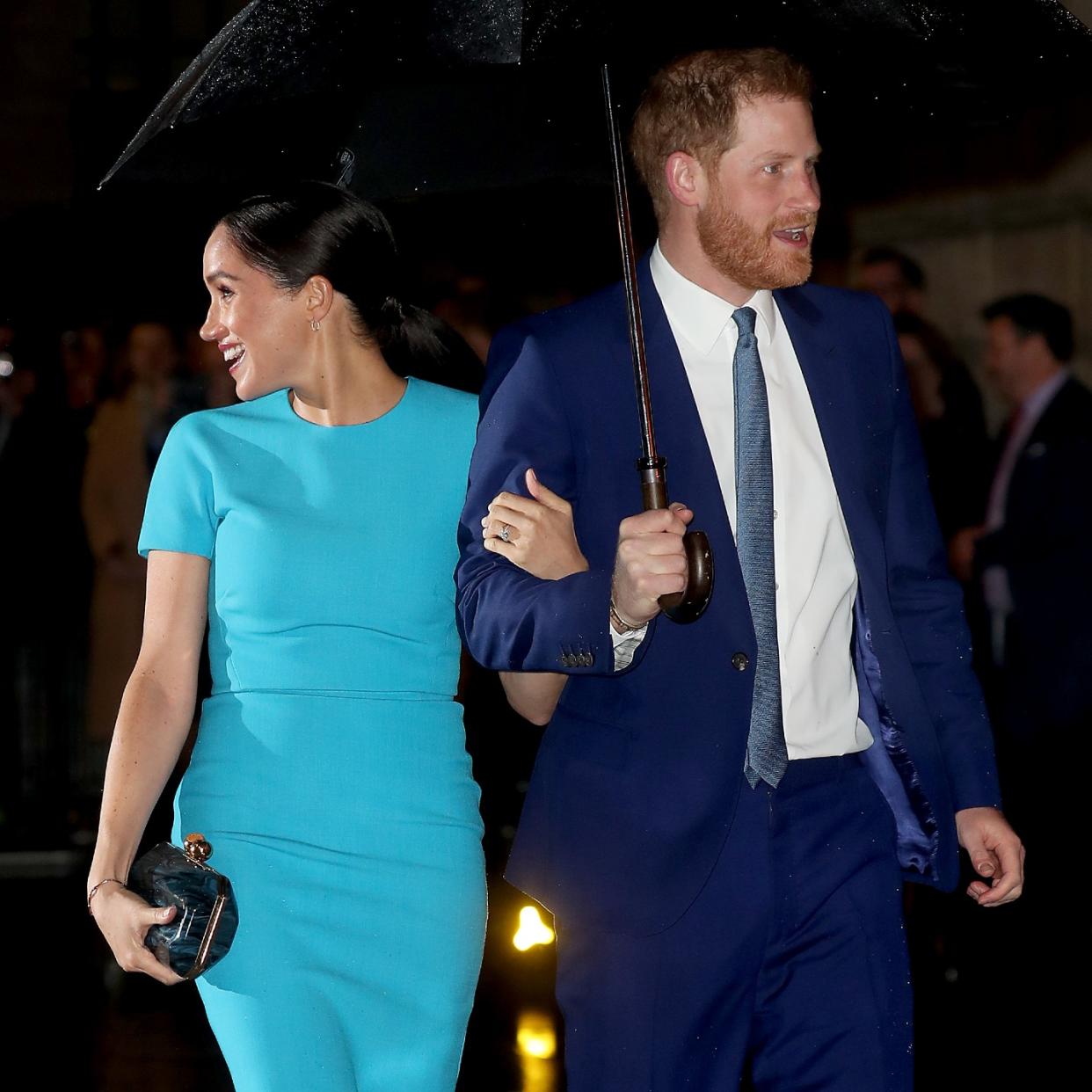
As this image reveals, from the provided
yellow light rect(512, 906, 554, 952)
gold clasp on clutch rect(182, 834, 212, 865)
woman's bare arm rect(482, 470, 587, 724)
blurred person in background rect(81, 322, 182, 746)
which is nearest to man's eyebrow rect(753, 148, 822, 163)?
woman's bare arm rect(482, 470, 587, 724)

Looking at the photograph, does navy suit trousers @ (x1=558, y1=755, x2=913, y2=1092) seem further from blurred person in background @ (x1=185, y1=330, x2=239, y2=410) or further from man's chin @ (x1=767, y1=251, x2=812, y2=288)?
blurred person in background @ (x1=185, y1=330, x2=239, y2=410)

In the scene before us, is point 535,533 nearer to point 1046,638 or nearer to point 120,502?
point 1046,638

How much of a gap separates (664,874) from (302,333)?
1.02 metres

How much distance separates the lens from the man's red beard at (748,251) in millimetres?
2904

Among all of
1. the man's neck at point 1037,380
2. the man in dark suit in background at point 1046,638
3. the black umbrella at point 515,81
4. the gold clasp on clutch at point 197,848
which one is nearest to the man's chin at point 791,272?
the black umbrella at point 515,81

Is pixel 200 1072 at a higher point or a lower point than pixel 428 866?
lower

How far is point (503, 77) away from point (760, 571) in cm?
109

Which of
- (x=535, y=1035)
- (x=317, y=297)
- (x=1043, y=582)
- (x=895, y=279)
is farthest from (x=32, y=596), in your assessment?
(x=317, y=297)

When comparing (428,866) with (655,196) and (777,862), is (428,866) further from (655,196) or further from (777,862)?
(655,196)

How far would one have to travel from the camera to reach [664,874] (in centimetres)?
278

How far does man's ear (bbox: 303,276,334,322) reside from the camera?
311 cm

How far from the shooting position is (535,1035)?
5.62m

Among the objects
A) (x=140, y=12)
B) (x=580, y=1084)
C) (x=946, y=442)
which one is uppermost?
(x=140, y=12)

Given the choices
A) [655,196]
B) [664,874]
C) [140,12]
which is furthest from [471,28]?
[140,12]
